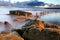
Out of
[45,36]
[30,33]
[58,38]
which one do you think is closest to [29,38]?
[30,33]

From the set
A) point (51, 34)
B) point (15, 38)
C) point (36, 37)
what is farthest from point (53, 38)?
point (15, 38)

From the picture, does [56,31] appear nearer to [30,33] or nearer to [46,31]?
[46,31]

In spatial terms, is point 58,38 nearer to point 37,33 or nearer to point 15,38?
point 37,33

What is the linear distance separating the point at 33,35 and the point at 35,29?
0.72 ft

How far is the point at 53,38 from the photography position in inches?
213

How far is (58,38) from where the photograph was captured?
534 cm

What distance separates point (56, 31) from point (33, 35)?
804mm

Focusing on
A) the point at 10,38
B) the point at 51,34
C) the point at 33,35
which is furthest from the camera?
the point at 33,35

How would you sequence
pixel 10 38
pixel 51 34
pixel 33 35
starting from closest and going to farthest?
pixel 10 38 → pixel 51 34 → pixel 33 35

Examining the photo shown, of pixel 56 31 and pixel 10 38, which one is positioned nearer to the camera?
pixel 10 38

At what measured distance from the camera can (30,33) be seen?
6039 mm

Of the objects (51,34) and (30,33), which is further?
(30,33)

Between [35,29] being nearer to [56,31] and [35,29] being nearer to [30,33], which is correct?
[30,33]

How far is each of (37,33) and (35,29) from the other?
0.22 meters
